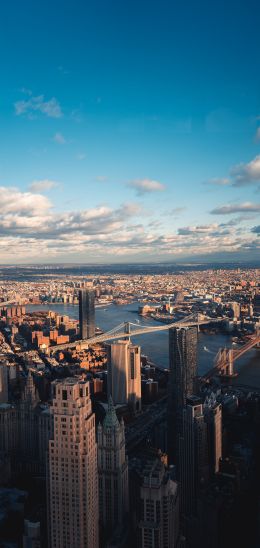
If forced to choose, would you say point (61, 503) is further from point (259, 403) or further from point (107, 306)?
point (107, 306)

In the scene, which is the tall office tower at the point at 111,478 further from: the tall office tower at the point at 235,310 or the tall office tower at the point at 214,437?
the tall office tower at the point at 235,310

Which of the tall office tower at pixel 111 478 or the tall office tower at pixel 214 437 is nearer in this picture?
the tall office tower at pixel 111 478

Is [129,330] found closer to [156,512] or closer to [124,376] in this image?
[124,376]

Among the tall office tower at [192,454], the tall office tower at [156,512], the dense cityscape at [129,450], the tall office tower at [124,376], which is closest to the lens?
the dense cityscape at [129,450]

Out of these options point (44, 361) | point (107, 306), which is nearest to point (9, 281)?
point (107, 306)

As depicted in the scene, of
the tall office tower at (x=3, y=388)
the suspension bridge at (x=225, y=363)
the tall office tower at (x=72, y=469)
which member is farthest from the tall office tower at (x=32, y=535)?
the suspension bridge at (x=225, y=363)

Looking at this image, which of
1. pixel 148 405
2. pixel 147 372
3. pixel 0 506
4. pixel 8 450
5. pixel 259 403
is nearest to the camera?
pixel 0 506
